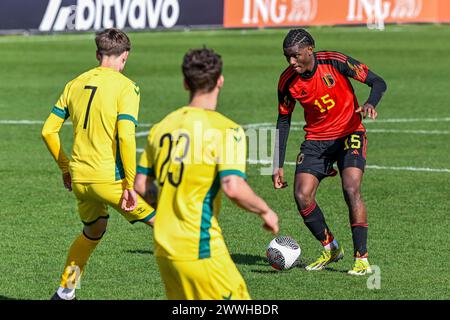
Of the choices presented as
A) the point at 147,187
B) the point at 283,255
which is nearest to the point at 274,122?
the point at 283,255

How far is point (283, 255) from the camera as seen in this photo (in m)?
11.0

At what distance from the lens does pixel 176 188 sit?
7273 millimetres

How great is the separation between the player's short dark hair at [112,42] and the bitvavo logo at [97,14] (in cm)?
3177

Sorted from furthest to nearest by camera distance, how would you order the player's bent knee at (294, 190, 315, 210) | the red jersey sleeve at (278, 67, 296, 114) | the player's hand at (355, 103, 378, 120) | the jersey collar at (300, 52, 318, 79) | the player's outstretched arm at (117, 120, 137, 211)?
the red jersey sleeve at (278, 67, 296, 114) < the jersey collar at (300, 52, 318, 79) < the player's bent knee at (294, 190, 315, 210) < the player's hand at (355, 103, 378, 120) < the player's outstretched arm at (117, 120, 137, 211)

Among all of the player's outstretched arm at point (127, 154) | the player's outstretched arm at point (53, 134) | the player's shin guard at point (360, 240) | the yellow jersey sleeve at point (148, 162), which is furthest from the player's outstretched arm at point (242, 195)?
the player's shin guard at point (360, 240)

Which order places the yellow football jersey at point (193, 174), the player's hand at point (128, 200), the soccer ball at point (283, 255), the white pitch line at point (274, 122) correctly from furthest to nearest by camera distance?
the white pitch line at point (274, 122) → the soccer ball at point (283, 255) → the player's hand at point (128, 200) → the yellow football jersey at point (193, 174)

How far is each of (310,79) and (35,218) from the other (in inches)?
167

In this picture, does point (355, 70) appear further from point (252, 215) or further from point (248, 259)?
point (252, 215)

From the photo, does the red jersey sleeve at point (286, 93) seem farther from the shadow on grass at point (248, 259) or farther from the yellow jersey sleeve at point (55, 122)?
the yellow jersey sleeve at point (55, 122)

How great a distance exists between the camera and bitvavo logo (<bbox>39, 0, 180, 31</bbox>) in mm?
41438

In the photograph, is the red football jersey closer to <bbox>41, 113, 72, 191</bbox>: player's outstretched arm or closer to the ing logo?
<bbox>41, 113, 72, 191</bbox>: player's outstretched arm

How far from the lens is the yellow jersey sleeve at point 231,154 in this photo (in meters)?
7.13


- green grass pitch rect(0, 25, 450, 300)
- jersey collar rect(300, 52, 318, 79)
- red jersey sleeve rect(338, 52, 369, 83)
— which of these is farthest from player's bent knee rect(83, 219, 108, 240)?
red jersey sleeve rect(338, 52, 369, 83)

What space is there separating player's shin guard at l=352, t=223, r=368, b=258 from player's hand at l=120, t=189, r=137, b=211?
2706 millimetres
